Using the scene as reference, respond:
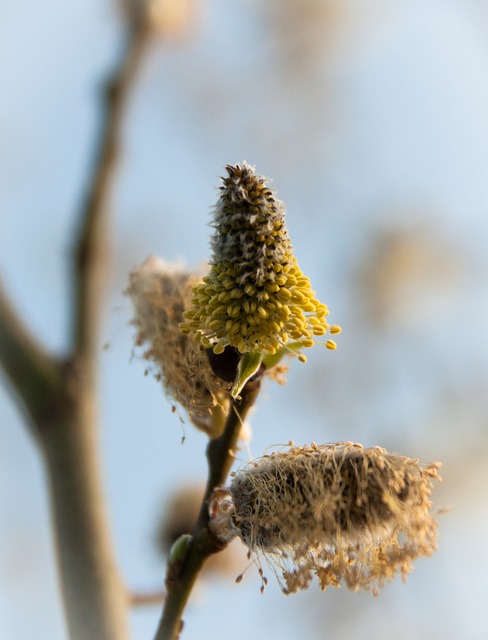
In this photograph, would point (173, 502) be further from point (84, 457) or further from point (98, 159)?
point (98, 159)

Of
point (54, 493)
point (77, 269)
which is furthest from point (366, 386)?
point (54, 493)

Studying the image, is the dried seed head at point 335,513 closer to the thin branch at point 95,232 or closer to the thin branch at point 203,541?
the thin branch at point 203,541

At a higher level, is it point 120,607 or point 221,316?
point 221,316

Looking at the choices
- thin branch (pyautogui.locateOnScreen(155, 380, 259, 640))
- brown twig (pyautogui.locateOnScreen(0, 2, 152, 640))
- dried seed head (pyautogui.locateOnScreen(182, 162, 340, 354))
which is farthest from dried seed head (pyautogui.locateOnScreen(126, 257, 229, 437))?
brown twig (pyautogui.locateOnScreen(0, 2, 152, 640))

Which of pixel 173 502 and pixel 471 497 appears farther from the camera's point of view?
pixel 471 497

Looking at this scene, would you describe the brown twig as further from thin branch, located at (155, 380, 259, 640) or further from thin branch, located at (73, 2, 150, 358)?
thin branch, located at (155, 380, 259, 640)
